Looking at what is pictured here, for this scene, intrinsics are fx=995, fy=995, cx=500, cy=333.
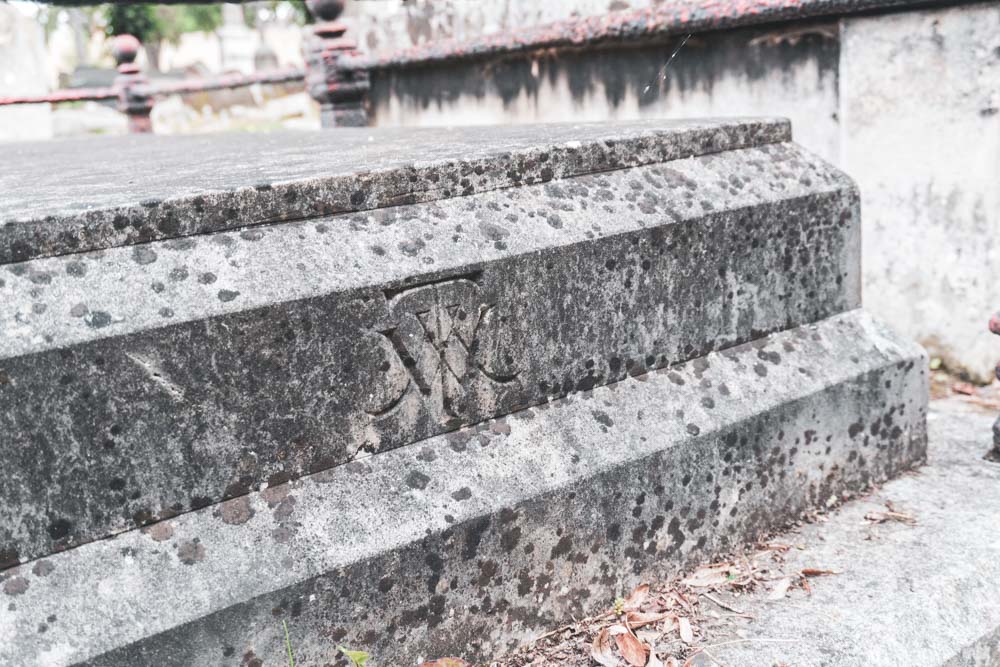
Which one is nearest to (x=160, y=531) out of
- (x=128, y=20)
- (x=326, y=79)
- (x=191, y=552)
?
(x=191, y=552)

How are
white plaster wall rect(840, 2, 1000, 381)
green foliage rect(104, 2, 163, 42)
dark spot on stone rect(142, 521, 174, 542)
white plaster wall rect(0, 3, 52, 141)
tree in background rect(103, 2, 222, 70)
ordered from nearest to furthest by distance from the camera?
dark spot on stone rect(142, 521, 174, 542)
white plaster wall rect(840, 2, 1000, 381)
white plaster wall rect(0, 3, 52, 141)
green foliage rect(104, 2, 163, 42)
tree in background rect(103, 2, 222, 70)

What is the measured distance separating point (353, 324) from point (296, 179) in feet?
0.91

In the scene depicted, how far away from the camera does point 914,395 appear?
2.45 metres

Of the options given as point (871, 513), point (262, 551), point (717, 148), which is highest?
point (717, 148)

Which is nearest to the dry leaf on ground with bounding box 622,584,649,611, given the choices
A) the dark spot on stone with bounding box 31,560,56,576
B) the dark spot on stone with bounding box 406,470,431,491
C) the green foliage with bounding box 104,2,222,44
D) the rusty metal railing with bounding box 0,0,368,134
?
the dark spot on stone with bounding box 406,470,431,491

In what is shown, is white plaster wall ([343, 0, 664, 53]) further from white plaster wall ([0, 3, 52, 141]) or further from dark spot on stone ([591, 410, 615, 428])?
white plaster wall ([0, 3, 52, 141])

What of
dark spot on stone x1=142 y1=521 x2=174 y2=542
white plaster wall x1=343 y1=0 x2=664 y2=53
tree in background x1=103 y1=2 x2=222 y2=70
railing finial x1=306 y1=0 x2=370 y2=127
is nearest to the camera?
dark spot on stone x1=142 y1=521 x2=174 y2=542

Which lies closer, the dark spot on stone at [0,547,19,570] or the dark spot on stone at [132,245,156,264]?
the dark spot on stone at [0,547,19,570]

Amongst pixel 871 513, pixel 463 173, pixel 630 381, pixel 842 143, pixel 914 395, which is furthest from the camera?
pixel 842 143

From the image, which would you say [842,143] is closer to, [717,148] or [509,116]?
[717,148]

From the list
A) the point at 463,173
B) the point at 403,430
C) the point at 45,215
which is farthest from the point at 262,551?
the point at 463,173

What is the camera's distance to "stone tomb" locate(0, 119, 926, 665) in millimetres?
1466

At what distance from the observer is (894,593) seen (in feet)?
6.26

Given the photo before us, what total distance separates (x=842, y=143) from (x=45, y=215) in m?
3.20
